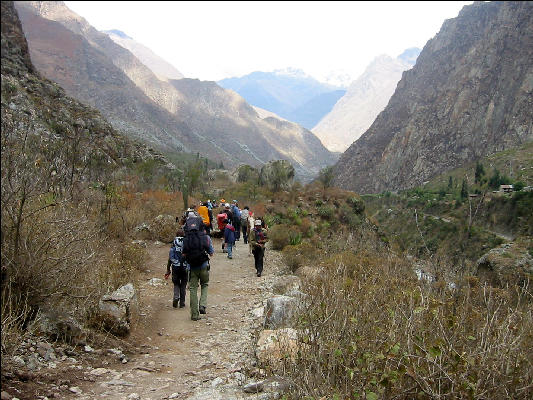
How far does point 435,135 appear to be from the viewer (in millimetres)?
105812

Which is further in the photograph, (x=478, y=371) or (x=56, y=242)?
(x=56, y=242)

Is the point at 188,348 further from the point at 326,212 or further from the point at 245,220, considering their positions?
the point at 326,212

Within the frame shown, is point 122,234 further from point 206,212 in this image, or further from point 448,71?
point 448,71

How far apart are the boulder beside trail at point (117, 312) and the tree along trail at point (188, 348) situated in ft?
0.75

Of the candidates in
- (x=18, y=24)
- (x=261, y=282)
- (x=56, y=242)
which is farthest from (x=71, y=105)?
(x=56, y=242)

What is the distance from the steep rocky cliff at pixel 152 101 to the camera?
114438 mm

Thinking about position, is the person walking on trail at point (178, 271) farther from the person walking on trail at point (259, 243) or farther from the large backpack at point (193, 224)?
the person walking on trail at point (259, 243)

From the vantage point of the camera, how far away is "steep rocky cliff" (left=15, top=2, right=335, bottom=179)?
11444 centimetres

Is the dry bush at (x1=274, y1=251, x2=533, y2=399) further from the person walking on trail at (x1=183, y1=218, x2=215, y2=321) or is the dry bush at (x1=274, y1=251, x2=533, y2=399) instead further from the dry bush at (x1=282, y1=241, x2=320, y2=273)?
the dry bush at (x1=282, y1=241, x2=320, y2=273)

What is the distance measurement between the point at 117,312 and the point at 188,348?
3.52 feet

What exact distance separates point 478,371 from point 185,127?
14519 cm

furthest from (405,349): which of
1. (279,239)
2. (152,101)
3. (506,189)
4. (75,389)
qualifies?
(152,101)

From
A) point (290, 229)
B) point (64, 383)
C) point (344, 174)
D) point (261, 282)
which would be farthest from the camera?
point (344, 174)

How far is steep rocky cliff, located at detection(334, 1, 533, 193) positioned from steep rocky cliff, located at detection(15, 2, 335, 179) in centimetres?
4475
